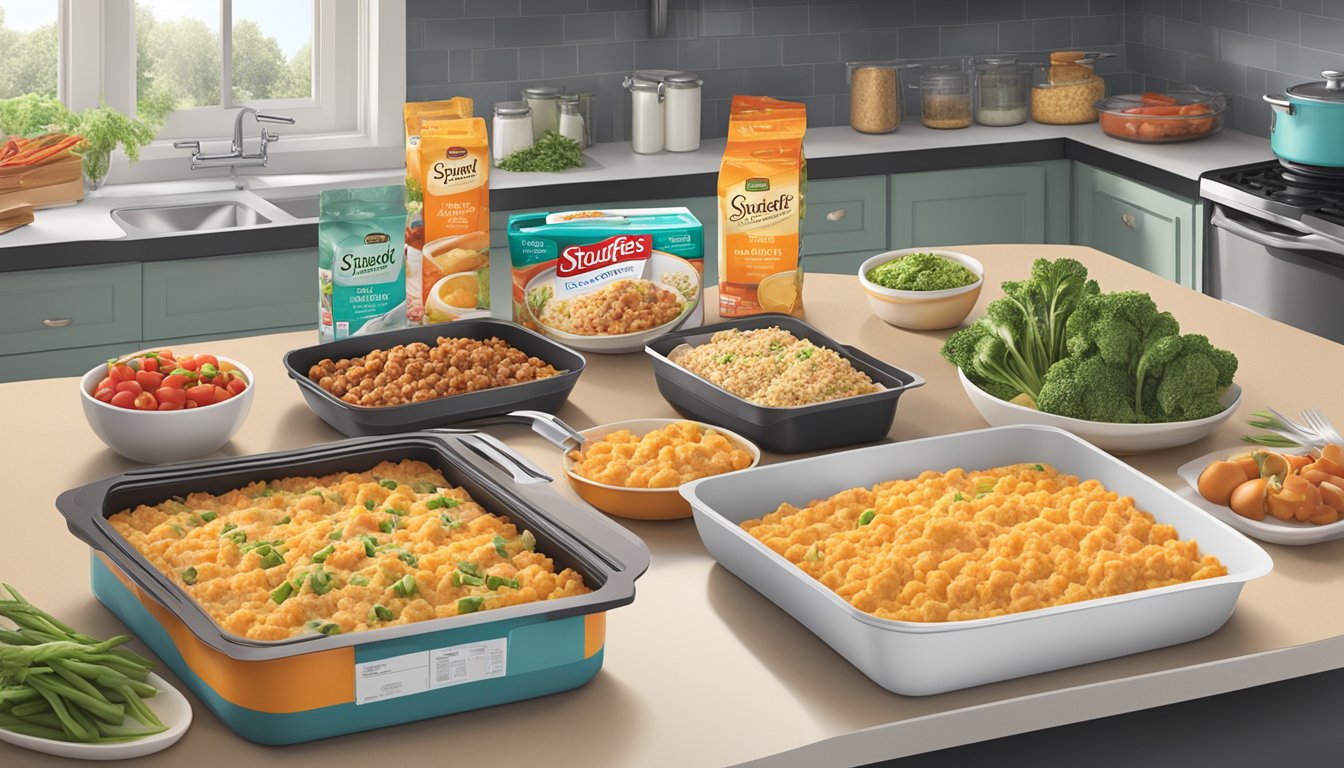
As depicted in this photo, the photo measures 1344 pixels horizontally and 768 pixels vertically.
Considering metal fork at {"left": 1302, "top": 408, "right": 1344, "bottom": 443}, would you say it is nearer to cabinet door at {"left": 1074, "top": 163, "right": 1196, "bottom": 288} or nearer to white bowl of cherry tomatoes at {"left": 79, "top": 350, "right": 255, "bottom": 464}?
white bowl of cherry tomatoes at {"left": 79, "top": 350, "right": 255, "bottom": 464}

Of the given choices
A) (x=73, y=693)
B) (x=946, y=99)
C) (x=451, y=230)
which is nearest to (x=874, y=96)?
(x=946, y=99)

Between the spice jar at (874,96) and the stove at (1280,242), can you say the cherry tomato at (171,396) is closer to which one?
the stove at (1280,242)

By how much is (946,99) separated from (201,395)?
3.29 meters

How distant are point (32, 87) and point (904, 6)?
2690 mm

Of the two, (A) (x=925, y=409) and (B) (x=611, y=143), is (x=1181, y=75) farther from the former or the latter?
(A) (x=925, y=409)

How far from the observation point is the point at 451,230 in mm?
2502

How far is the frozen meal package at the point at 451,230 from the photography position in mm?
2465

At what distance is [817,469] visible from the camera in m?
1.91

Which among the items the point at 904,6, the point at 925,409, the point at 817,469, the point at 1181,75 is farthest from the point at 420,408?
the point at 1181,75

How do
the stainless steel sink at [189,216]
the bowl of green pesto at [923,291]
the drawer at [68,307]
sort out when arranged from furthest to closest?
1. the stainless steel sink at [189,216]
2. the drawer at [68,307]
3. the bowl of green pesto at [923,291]

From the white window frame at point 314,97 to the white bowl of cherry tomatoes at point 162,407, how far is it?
236 cm

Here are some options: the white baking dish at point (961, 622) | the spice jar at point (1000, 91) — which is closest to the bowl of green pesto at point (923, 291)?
the white baking dish at point (961, 622)

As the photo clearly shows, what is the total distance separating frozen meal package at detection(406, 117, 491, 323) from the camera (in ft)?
8.09

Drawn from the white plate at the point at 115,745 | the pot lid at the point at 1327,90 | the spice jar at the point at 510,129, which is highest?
the pot lid at the point at 1327,90
